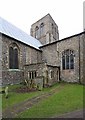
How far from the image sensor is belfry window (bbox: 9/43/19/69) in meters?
22.2

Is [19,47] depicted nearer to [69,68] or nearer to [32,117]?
[69,68]

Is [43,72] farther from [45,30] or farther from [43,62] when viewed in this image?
[45,30]

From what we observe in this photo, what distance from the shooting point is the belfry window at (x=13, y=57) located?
22.2 m

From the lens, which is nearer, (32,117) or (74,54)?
(32,117)

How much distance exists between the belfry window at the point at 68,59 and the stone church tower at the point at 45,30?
13.9m

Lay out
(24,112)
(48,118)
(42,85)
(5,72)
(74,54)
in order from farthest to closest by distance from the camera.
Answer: (74,54) < (5,72) < (42,85) < (24,112) < (48,118)

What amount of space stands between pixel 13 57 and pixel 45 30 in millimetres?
18277

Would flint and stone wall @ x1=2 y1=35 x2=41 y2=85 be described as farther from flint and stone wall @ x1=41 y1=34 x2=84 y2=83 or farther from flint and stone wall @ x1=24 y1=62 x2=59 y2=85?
flint and stone wall @ x1=41 y1=34 x2=84 y2=83

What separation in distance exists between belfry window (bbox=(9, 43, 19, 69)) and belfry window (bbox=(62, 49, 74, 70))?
7021mm

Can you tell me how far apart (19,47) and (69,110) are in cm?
1602

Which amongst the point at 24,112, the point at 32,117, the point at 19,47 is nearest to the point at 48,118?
the point at 32,117

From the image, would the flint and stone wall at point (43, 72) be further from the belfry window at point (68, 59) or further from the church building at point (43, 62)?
the belfry window at point (68, 59)

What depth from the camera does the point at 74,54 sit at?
23.1 meters

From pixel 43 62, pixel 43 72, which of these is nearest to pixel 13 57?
pixel 43 62
